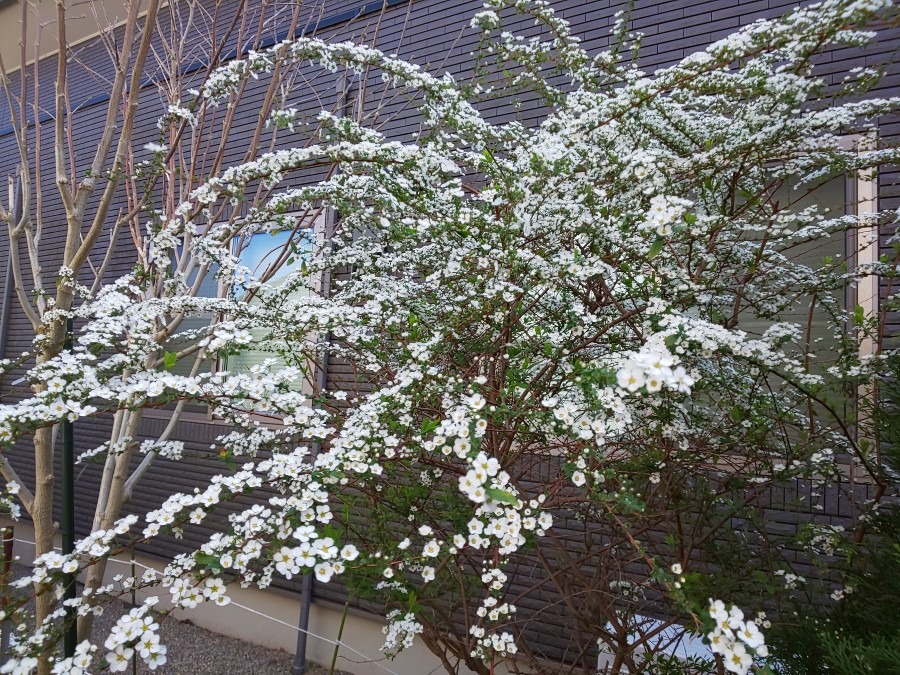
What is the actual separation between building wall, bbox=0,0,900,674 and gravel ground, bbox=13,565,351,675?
Answer: 0.86 feet

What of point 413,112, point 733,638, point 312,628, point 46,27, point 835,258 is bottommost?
point 312,628

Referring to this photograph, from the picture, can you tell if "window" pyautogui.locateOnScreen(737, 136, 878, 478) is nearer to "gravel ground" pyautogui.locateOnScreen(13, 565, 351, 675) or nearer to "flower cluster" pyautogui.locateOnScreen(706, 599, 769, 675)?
"flower cluster" pyautogui.locateOnScreen(706, 599, 769, 675)

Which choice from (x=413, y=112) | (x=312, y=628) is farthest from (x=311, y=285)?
(x=312, y=628)

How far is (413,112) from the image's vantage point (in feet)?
15.2

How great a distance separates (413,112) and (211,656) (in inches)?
174

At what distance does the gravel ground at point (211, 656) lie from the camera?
422 centimetres

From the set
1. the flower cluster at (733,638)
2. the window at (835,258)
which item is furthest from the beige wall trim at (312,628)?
the flower cluster at (733,638)

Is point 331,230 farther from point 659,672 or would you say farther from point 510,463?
point 659,672

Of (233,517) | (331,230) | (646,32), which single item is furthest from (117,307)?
(646,32)

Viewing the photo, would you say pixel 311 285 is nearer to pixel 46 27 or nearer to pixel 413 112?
pixel 413 112

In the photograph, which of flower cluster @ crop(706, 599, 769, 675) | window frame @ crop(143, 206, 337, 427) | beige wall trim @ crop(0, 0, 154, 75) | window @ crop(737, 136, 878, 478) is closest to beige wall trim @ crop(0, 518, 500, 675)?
window frame @ crop(143, 206, 337, 427)

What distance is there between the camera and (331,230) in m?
4.42

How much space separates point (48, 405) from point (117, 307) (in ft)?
2.33

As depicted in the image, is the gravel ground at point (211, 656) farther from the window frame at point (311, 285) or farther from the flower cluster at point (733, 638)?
the flower cluster at point (733, 638)
